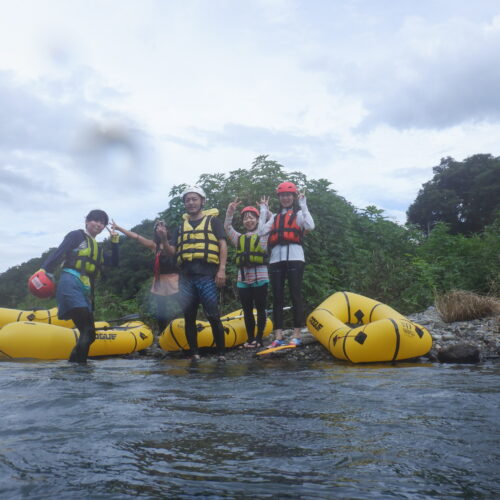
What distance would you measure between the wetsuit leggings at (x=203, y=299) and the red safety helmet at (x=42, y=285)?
1.57m

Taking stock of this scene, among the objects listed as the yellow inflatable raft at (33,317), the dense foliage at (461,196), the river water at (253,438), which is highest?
the dense foliage at (461,196)

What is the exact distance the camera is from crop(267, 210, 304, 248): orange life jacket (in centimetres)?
663

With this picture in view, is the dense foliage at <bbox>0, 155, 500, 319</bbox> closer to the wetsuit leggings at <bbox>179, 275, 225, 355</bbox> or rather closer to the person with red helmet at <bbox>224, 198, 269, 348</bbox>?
the person with red helmet at <bbox>224, 198, 269, 348</bbox>

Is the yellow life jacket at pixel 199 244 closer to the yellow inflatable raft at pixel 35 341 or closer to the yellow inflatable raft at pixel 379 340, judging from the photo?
the yellow inflatable raft at pixel 379 340

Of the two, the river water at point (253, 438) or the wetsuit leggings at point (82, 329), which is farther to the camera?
the wetsuit leggings at point (82, 329)

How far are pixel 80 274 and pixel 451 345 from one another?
176 inches

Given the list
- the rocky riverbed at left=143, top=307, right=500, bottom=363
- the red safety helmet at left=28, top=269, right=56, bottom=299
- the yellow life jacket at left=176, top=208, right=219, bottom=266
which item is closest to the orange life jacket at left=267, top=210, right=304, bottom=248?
the yellow life jacket at left=176, top=208, right=219, bottom=266

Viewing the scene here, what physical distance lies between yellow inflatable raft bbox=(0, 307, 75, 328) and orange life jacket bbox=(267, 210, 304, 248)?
15.6ft

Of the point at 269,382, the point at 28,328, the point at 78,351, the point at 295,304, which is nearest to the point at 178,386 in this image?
the point at 269,382

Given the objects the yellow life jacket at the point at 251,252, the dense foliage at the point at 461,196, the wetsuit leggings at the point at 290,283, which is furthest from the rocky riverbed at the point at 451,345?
the dense foliage at the point at 461,196

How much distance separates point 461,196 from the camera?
3381 cm

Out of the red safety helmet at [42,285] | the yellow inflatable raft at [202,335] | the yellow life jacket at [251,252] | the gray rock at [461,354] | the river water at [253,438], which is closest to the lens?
the river water at [253,438]

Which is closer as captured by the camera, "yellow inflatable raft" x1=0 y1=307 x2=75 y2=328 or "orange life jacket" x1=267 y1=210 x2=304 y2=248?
"orange life jacket" x1=267 y1=210 x2=304 y2=248

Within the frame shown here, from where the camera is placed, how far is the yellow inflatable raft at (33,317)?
30.6 ft
